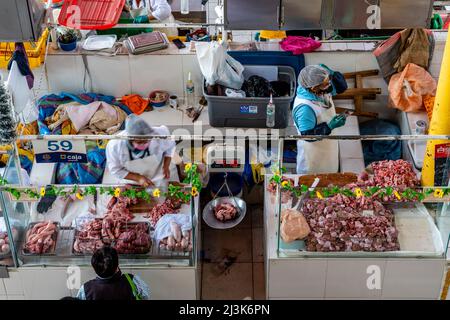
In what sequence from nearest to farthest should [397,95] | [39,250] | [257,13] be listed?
[39,250]
[257,13]
[397,95]

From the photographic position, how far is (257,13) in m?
5.82

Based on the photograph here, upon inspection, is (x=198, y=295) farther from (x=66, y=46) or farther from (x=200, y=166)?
(x=66, y=46)

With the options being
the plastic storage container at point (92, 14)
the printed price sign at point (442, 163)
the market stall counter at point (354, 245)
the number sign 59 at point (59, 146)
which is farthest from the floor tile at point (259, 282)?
the plastic storage container at point (92, 14)

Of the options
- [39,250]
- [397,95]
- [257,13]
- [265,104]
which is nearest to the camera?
[39,250]

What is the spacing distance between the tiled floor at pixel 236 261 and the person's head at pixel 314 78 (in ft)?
4.95

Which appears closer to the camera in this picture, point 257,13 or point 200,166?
point 257,13

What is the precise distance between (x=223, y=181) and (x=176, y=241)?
1232mm

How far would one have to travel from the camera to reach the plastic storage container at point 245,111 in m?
6.20

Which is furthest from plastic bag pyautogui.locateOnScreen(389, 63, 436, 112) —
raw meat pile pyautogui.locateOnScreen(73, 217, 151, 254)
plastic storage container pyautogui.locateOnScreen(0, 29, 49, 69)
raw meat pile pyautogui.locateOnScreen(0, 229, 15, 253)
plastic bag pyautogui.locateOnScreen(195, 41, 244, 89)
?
raw meat pile pyautogui.locateOnScreen(0, 229, 15, 253)

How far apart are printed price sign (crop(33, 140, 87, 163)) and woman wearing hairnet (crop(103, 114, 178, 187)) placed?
0.46 metres

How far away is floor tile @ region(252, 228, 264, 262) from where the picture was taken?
21.1ft

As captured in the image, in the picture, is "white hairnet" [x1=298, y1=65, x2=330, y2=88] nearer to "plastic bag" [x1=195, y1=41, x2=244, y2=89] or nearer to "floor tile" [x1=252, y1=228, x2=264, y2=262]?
"plastic bag" [x1=195, y1=41, x2=244, y2=89]

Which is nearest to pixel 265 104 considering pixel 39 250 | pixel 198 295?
pixel 198 295

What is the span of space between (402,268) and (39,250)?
289 centimetres
